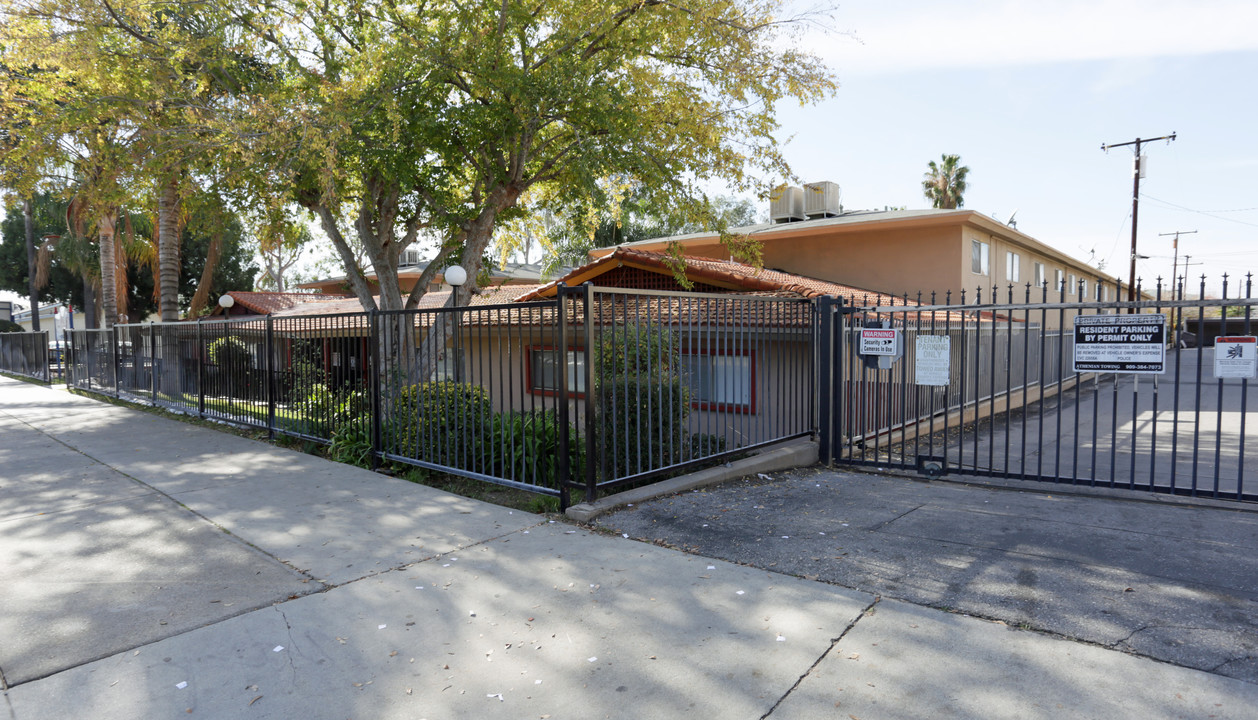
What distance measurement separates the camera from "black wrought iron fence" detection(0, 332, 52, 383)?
910 inches

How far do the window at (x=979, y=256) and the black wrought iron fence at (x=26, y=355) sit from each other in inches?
1062

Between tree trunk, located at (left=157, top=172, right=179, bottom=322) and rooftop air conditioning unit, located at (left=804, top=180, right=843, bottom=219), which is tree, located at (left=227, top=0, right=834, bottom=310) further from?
→ rooftop air conditioning unit, located at (left=804, top=180, right=843, bottom=219)

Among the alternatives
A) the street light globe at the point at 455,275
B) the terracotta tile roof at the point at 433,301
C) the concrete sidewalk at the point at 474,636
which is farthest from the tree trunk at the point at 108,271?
the concrete sidewalk at the point at 474,636

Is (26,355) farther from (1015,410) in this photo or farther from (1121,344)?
(1121,344)

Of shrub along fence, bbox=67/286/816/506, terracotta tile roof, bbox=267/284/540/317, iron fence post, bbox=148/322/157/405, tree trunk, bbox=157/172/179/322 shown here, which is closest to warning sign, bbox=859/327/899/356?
shrub along fence, bbox=67/286/816/506

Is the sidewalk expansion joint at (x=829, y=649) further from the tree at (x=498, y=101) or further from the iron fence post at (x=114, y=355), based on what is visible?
the iron fence post at (x=114, y=355)

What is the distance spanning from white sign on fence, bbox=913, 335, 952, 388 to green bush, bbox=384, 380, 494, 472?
4266 mm

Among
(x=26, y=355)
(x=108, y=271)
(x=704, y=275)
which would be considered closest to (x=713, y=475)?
(x=704, y=275)

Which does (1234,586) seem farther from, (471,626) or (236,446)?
(236,446)

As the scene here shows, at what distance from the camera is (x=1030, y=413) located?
16031mm

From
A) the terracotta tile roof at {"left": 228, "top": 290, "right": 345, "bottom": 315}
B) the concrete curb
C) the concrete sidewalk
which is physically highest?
the terracotta tile roof at {"left": 228, "top": 290, "right": 345, "bottom": 315}

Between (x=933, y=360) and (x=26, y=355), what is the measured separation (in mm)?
31071

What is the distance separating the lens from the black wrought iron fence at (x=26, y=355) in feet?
75.8

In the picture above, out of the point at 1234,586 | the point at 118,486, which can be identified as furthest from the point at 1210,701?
the point at 118,486
